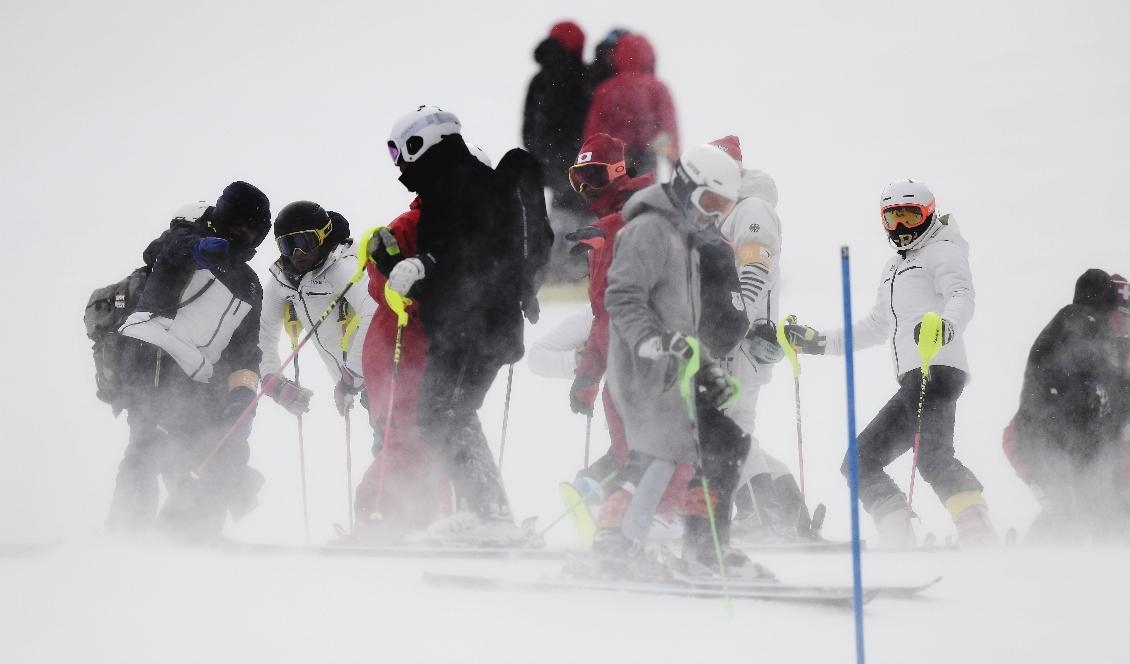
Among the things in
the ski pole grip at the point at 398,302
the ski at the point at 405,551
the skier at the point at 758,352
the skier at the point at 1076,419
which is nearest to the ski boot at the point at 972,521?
the skier at the point at 1076,419

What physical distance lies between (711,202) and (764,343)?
5.02 ft

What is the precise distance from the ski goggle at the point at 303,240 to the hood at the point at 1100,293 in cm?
371

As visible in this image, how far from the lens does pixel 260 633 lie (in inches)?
156

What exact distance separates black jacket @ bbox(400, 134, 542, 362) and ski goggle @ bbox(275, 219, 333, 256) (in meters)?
0.69

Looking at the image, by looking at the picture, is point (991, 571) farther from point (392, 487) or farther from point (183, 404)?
point (183, 404)

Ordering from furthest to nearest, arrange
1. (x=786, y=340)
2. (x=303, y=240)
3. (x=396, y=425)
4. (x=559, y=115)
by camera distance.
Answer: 1. (x=559, y=115)
2. (x=303, y=240)
3. (x=786, y=340)
4. (x=396, y=425)

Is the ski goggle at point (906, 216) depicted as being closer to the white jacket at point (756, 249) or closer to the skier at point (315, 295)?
the white jacket at point (756, 249)

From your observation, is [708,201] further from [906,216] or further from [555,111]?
[555,111]

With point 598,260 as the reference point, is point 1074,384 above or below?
below

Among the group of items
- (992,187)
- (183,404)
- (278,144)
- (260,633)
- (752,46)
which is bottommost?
(260,633)

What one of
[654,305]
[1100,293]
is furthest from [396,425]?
[1100,293]

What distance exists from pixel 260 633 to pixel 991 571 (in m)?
2.82

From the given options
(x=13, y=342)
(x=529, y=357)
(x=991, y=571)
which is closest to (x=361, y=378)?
(x=529, y=357)

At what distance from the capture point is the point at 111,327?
6598 mm
